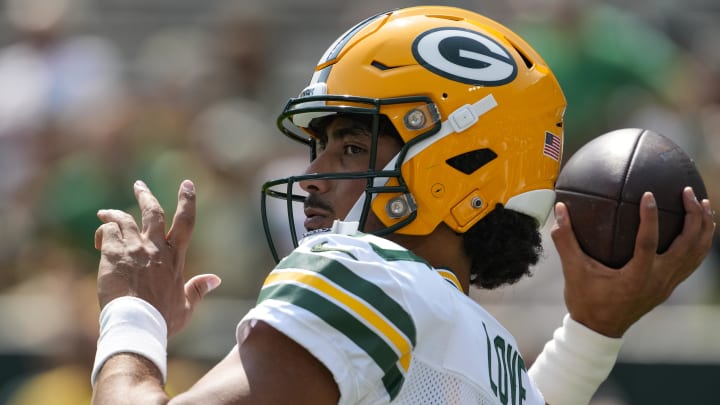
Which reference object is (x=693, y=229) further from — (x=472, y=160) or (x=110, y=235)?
(x=110, y=235)

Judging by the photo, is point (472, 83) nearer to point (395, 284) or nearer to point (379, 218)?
point (379, 218)

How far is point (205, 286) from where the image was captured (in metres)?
3.10

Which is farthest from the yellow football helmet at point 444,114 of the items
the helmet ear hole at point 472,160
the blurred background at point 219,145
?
the blurred background at point 219,145

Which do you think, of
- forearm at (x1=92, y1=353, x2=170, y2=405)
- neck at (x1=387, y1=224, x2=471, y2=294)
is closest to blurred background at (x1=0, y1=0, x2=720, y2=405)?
neck at (x1=387, y1=224, x2=471, y2=294)

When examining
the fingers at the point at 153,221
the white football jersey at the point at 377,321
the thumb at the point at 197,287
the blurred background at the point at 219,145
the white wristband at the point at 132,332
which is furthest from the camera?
the blurred background at the point at 219,145

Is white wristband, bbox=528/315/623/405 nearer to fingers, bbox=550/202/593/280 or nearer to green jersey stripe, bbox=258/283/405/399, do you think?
fingers, bbox=550/202/593/280

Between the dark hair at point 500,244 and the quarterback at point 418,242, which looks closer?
the quarterback at point 418,242

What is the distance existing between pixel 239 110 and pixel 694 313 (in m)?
3.05

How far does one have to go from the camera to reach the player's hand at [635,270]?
119 inches

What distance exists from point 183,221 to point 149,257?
14 cm

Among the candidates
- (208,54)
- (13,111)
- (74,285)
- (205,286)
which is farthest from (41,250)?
(205,286)

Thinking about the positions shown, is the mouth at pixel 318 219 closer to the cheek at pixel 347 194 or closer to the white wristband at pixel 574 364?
the cheek at pixel 347 194

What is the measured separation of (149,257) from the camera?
2777 mm

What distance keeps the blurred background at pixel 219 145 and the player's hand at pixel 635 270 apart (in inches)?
89.9
